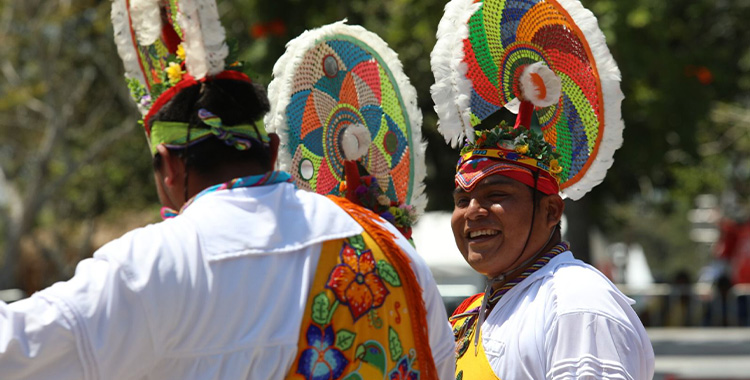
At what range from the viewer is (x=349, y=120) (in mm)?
3383

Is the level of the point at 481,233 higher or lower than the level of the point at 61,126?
higher

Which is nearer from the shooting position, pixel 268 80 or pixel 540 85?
pixel 540 85

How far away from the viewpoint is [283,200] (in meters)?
2.07

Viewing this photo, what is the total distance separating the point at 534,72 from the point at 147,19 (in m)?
1.34

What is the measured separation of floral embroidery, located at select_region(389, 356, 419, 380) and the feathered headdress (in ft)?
2.32

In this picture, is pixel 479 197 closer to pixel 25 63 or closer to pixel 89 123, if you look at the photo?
pixel 89 123

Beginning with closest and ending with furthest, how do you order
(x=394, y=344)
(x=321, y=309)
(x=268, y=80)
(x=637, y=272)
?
(x=321, y=309)
(x=394, y=344)
(x=268, y=80)
(x=637, y=272)

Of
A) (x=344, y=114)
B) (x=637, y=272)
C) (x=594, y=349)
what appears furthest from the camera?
(x=637, y=272)

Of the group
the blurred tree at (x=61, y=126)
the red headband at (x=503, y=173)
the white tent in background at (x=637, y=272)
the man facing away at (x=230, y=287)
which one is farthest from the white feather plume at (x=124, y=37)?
the white tent in background at (x=637, y=272)

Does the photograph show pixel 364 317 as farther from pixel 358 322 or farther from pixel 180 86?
pixel 180 86

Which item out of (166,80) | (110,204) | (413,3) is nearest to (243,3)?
(413,3)

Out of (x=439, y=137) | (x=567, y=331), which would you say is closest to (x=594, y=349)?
(x=567, y=331)

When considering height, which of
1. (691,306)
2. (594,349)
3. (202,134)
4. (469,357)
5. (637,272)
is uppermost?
(202,134)

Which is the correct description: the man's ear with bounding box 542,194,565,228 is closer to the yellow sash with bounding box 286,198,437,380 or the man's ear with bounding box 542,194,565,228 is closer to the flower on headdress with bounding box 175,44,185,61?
the yellow sash with bounding box 286,198,437,380
